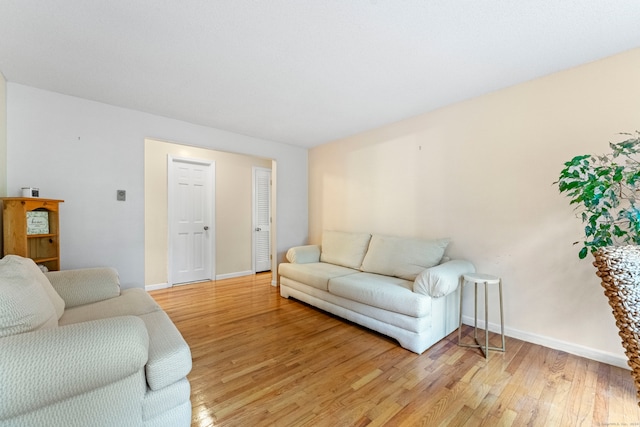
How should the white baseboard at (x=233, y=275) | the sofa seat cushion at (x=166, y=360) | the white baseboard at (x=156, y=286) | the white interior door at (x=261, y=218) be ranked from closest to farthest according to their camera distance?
the sofa seat cushion at (x=166, y=360), the white baseboard at (x=156, y=286), the white baseboard at (x=233, y=275), the white interior door at (x=261, y=218)

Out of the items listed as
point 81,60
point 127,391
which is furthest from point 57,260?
point 127,391

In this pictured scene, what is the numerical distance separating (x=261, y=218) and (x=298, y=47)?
11.8 ft

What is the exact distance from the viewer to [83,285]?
202 cm

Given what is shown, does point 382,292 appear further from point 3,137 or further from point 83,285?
point 3,137

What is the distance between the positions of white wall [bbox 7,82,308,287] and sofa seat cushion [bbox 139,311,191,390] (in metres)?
1.78

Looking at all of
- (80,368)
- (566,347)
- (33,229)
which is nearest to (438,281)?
(566,347)

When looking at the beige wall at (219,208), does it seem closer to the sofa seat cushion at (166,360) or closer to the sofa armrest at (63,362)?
the sofa seat cushion at (166,360)

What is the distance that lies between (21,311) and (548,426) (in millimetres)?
2623

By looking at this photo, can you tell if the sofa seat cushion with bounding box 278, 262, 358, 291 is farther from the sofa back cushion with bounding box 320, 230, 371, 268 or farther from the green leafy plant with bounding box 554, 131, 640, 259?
the green leafy plant with bounding box 554, 131, 640, 259

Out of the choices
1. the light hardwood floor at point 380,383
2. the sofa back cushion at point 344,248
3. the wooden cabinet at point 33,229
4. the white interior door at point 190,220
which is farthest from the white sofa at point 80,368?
the white interior door at point 190,220

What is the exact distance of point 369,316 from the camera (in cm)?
251

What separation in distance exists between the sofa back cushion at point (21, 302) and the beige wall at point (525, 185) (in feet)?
9.99

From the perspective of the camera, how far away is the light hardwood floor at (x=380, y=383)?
148 cm

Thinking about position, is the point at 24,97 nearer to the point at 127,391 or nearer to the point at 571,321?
the point at 127,391
